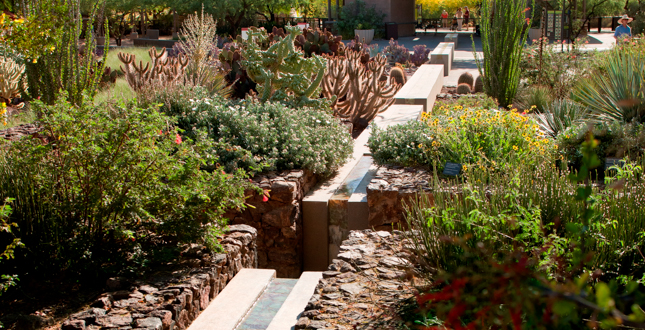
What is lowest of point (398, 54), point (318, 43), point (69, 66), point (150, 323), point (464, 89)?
point (150, 323)

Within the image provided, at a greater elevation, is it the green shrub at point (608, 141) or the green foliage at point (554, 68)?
the green foliage at point (554, 68)

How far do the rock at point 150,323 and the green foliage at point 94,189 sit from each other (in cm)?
62

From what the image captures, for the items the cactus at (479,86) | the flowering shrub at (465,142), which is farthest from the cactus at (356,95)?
the flowering shrub at (465,142)

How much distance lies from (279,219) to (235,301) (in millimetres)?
2124

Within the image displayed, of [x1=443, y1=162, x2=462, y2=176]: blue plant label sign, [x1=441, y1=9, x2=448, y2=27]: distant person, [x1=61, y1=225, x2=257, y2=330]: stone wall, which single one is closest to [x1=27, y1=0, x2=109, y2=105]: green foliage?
[x1=61, y1=225, x2=257, y2=330]: stone wall

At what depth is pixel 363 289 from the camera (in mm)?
3551

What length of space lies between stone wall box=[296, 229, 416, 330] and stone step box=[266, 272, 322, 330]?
0.84 ft

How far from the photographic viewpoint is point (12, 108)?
1016 centimetres

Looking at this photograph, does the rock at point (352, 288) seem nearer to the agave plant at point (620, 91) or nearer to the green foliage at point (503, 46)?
the agave plant at point (620, 91)

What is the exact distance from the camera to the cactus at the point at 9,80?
1025 cm

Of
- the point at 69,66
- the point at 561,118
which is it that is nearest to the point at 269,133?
the point at 69,66

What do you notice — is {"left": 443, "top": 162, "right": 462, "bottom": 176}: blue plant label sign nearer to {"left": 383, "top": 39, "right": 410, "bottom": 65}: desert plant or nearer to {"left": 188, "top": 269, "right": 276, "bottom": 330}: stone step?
{"left": 188, "top": 269, "right": 276, "bottom": 330}: stone step

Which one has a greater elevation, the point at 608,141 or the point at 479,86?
the point at 479,86

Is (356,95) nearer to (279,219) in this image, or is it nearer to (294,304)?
(279,219)
